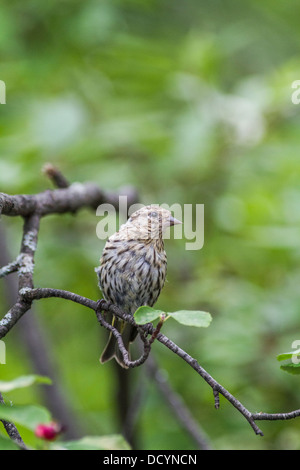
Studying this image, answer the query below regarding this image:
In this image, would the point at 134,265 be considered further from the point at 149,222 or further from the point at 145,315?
the point at 145,315

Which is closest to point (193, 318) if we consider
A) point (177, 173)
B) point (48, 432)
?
point (48, 432)

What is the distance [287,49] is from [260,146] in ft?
12.5

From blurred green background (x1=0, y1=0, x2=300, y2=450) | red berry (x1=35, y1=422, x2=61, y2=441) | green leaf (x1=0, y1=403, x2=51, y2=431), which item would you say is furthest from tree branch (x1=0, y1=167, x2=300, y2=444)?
blurred green background (x1=0, y1=0, x2=300, y2=450)

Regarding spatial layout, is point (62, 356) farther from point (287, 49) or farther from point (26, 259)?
point (287, 49)

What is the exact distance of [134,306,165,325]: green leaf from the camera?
1829 mm

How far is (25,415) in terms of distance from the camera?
71.3 inches

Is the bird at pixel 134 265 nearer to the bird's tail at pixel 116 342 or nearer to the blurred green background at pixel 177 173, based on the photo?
the bird's tail at pixel 116 342

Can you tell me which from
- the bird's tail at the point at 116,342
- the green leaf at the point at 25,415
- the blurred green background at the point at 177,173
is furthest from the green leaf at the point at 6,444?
the blurred green background at the point at 177,173

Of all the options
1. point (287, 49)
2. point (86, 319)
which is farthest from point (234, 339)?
point (287, 49)

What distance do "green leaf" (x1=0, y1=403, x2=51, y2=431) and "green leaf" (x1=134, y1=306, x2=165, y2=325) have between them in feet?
1.24

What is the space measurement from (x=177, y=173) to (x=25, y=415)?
3.43 m

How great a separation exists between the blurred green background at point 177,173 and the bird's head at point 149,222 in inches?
49.1

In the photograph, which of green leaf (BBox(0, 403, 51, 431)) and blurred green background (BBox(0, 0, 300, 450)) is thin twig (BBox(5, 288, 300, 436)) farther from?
blurred green background (BBox(0, 0, 300, 450))

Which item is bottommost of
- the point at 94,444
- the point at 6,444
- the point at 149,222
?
the point at 94,444
